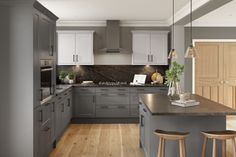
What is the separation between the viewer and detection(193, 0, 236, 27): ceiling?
275 inches

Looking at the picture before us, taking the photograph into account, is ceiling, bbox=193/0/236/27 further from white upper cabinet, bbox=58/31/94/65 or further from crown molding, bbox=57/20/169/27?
white upper cabinet, bbox=58/31/94/65

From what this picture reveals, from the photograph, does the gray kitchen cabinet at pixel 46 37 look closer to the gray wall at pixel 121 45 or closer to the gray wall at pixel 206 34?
the gray wall at pixel 121 45

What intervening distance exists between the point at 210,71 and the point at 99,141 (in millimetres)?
4368

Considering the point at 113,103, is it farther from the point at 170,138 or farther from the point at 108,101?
the point at 170,138

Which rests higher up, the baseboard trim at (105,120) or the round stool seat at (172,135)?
the round stool seat at (172,135)

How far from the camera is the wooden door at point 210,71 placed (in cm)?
927

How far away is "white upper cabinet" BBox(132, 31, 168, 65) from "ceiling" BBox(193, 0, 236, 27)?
41.7 inches

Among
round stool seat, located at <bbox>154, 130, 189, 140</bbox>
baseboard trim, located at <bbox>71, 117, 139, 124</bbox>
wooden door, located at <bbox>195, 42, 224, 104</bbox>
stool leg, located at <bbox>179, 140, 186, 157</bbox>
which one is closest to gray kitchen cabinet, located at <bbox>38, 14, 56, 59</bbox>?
round stool seat, located at <bbox>154, 130, 189, 140</bbox>

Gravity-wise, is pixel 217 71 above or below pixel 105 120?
above

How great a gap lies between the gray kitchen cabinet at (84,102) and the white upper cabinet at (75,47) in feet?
2.56

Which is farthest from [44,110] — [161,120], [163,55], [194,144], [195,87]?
[195,87]

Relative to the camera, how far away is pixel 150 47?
339 inches

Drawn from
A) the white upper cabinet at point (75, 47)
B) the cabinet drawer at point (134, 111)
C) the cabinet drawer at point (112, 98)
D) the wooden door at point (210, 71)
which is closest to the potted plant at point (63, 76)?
the white upper cabinet at point (75, 47)

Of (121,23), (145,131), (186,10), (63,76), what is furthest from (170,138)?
(121,23)
